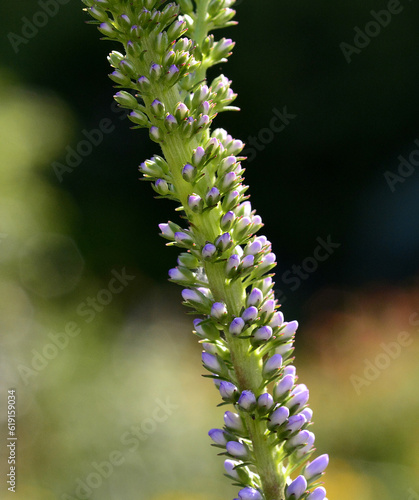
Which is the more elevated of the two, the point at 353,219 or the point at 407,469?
the point at 353,219

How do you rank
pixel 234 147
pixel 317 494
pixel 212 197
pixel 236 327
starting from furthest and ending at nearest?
pixel 234 147, pixel 212 197, pixel 236 327, pixel 317 494

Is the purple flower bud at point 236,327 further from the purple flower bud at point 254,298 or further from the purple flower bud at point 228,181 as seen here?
the purple flower bud at point 228,181

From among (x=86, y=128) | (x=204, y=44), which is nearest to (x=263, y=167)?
(x=86, y=128)

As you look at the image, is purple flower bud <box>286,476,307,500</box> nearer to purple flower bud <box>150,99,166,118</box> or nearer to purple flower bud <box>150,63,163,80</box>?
purple flower bud <box>150,99,166,118</box>

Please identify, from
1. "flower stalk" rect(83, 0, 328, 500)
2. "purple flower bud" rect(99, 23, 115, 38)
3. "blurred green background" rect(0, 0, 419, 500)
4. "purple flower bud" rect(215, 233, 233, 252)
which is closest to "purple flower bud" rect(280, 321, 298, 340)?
"flower stalk" rect(83, 0, 328, 500)

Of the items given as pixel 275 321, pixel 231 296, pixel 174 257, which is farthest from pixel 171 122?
pixel 174 257

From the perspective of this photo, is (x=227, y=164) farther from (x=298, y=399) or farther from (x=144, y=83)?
(x=298, y=399)

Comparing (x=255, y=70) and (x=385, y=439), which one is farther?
(x=255, y=70)

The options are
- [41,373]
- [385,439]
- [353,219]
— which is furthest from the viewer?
[353,219]

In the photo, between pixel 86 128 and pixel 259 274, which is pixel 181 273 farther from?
pixel 86 128
